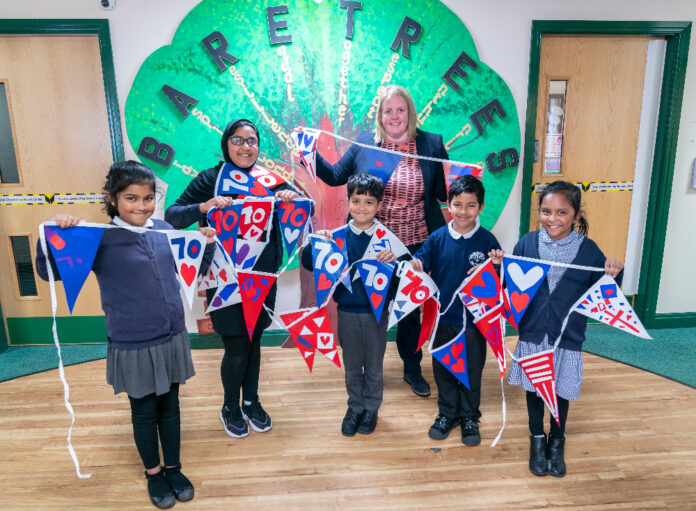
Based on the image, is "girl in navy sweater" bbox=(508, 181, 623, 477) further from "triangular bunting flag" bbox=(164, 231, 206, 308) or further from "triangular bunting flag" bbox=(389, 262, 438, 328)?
"triangular bunting flag" bbox=(164, 231, 206, 308)

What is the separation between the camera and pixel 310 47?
9.02ft

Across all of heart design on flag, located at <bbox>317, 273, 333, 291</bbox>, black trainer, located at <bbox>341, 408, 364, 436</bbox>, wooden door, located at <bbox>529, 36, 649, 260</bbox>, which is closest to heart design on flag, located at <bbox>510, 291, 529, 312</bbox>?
heart design on flag, located at <bbox>317, 273, 333, 291</bbox>

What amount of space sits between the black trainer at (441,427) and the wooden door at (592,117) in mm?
1731

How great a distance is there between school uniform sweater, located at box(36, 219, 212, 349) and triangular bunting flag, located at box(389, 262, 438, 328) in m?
0.96

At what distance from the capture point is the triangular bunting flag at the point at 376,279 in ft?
6.35

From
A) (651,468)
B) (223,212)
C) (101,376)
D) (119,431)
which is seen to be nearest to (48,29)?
(223,212)

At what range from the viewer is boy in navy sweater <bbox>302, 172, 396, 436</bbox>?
1915mm

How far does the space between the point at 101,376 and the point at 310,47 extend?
2.36m

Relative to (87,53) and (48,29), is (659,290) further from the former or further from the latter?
(48,29)

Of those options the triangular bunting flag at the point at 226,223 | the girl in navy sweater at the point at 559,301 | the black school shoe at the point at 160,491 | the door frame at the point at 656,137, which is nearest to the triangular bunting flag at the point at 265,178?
the triangular bunting flag at the point at 226,223

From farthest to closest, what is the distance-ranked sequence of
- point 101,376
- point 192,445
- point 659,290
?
point 659,290
point 101,376
point 192,445

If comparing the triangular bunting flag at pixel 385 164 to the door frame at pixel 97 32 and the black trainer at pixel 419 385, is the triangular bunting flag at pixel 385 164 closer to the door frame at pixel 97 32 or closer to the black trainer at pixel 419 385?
the black trainer at pixel 419 385

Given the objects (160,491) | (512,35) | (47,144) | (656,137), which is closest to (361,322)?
(160,491)

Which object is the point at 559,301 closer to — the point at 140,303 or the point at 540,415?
the point at 540,415
